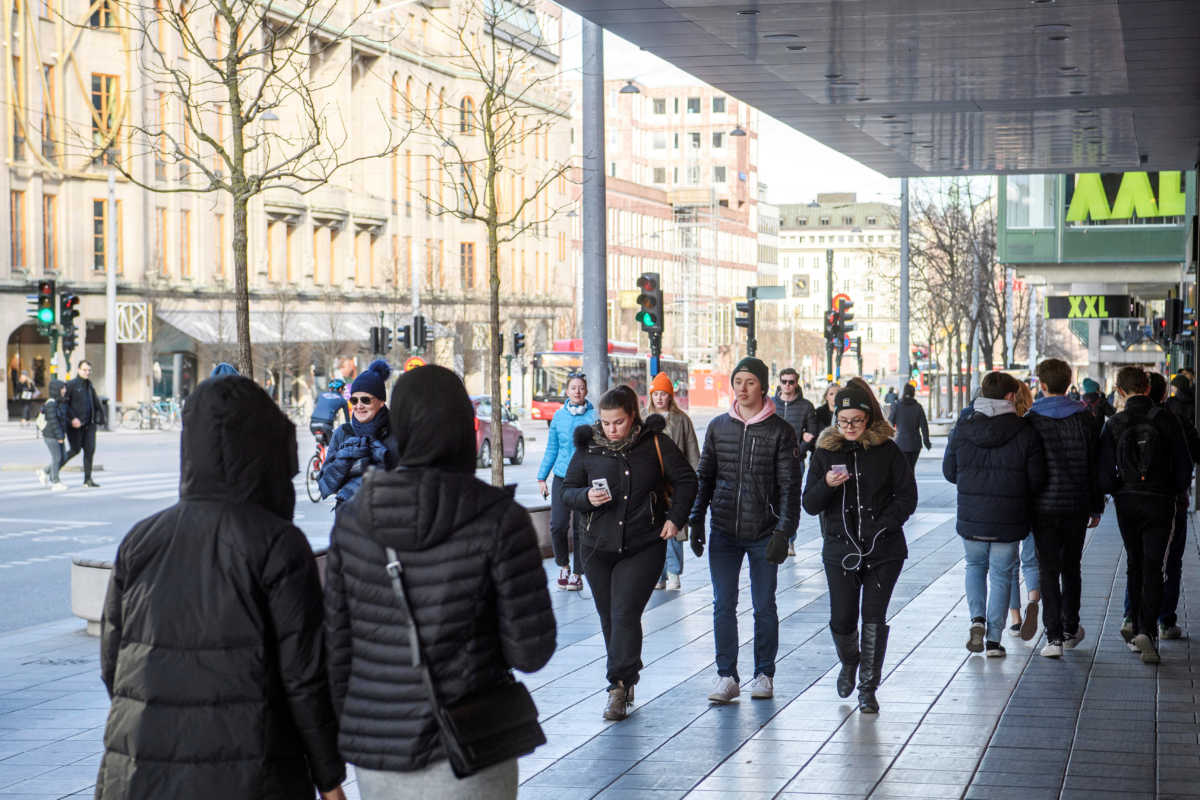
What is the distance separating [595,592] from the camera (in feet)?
27.8

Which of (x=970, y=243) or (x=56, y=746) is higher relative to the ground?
(x=970, y=243)

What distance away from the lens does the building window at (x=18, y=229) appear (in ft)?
190

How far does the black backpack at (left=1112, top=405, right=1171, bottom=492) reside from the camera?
1002 centimetres

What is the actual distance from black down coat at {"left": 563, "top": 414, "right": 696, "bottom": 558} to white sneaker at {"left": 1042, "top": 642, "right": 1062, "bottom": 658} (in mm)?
2988

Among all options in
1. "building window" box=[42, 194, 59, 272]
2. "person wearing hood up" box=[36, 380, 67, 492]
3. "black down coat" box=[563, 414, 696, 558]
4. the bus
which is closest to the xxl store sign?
"person wearing hood up" box=[36, 380, 67, 492]

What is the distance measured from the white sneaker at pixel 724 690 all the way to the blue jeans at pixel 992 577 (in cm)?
197

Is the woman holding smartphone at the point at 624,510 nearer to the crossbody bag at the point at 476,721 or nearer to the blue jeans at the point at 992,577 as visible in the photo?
the blue jeans at the point at 992,577

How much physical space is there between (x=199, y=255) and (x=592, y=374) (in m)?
53.2

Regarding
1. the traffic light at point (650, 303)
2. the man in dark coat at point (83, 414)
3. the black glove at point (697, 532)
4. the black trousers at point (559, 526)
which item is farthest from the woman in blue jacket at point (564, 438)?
the man in dark coat at point (83, 414)

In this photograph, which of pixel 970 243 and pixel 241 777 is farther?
pixel 970 243

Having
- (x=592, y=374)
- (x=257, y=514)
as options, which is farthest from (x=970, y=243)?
(x=257, y=514)

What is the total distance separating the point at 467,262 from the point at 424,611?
8125cm

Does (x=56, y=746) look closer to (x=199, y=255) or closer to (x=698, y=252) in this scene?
(x=199, y=255)

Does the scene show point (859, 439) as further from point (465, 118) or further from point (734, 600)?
point (465, 118)
